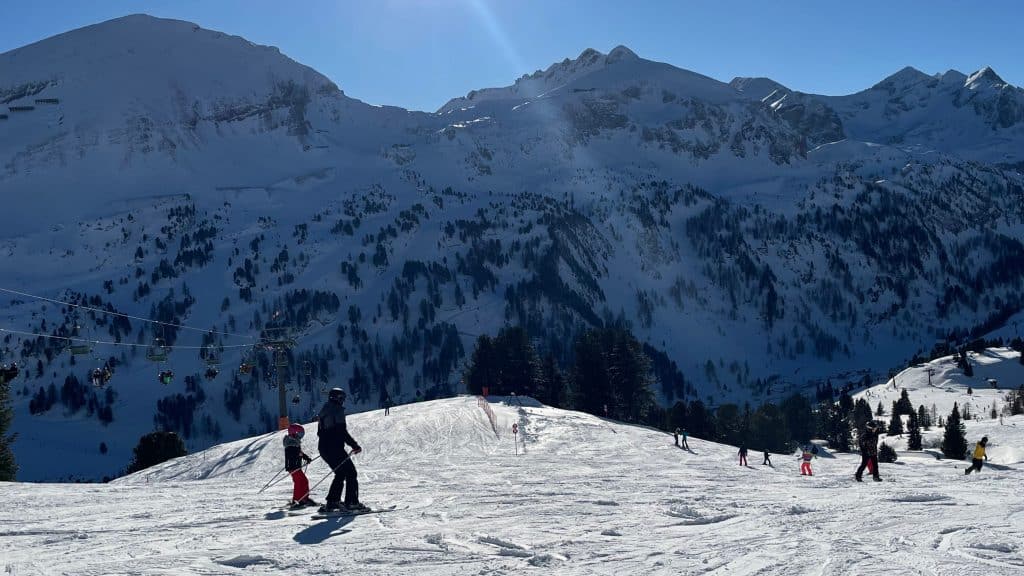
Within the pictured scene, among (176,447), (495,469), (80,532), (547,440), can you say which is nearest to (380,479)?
(495,469)

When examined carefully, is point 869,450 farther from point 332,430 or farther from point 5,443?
point 5,443

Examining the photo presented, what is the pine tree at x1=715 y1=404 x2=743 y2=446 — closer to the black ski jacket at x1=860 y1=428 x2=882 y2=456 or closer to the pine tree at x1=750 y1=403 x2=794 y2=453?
the pine tree at x1=750 y1=403 x2=794 y2=453

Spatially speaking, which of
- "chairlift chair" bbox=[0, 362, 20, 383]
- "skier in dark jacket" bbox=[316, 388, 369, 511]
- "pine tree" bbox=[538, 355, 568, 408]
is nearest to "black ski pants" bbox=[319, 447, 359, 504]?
"skier in dark jacket" bbox=[316, 388, 369, 511]

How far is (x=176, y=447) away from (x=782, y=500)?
5050 cm

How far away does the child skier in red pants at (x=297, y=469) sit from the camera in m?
17.2

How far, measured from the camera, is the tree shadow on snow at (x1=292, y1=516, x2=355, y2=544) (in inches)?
516

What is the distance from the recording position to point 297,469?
17.5 metres

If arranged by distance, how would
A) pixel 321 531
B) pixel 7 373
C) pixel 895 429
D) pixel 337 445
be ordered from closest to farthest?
pixel 321 531, pixel 337 445, pixel 7 373, pixel 895 429

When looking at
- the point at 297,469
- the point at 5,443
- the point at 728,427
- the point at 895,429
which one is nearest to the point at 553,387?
the point at 728,427

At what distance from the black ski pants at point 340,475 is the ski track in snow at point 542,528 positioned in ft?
2.44

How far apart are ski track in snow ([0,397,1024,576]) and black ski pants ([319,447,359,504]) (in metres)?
0.74

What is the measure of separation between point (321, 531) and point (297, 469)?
3.83 meters

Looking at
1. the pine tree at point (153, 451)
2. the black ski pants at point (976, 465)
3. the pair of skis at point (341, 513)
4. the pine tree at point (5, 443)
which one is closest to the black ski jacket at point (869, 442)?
the black ski pants at point (976, 465)

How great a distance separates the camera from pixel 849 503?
16.8 metres
